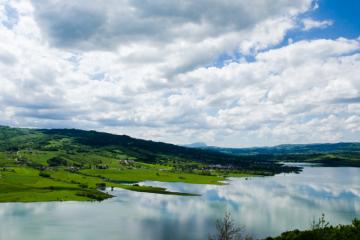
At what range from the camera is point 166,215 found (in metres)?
112

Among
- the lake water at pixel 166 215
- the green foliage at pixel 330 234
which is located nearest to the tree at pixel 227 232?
the lake water at pixel 166 215

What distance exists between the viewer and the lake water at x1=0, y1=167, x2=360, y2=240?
8981 centimetres

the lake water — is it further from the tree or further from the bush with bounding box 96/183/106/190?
the bush with bounding box 96/183/106/190

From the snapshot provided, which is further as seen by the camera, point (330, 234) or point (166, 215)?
point (166, 215)

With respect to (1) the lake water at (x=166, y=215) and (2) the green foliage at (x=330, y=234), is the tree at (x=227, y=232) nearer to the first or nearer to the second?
(1) the lake water at (x=166, y=215)

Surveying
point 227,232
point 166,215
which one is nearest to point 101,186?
point 166,215

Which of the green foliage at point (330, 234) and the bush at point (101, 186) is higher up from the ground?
the green foliage at point (330, 234)

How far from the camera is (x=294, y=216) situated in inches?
4405

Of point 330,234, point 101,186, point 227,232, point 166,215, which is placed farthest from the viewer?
point 101,186

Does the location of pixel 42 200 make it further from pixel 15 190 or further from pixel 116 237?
pixel 116 237

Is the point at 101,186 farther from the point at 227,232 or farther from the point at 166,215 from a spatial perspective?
the point at 227,232

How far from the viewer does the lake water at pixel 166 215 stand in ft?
295

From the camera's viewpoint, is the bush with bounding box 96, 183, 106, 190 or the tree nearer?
the tree

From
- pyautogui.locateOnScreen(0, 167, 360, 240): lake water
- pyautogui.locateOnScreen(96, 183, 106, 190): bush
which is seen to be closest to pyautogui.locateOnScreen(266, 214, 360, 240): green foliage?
pyautogui.locateOnScreen(0, 167, 360, 240): lake water
